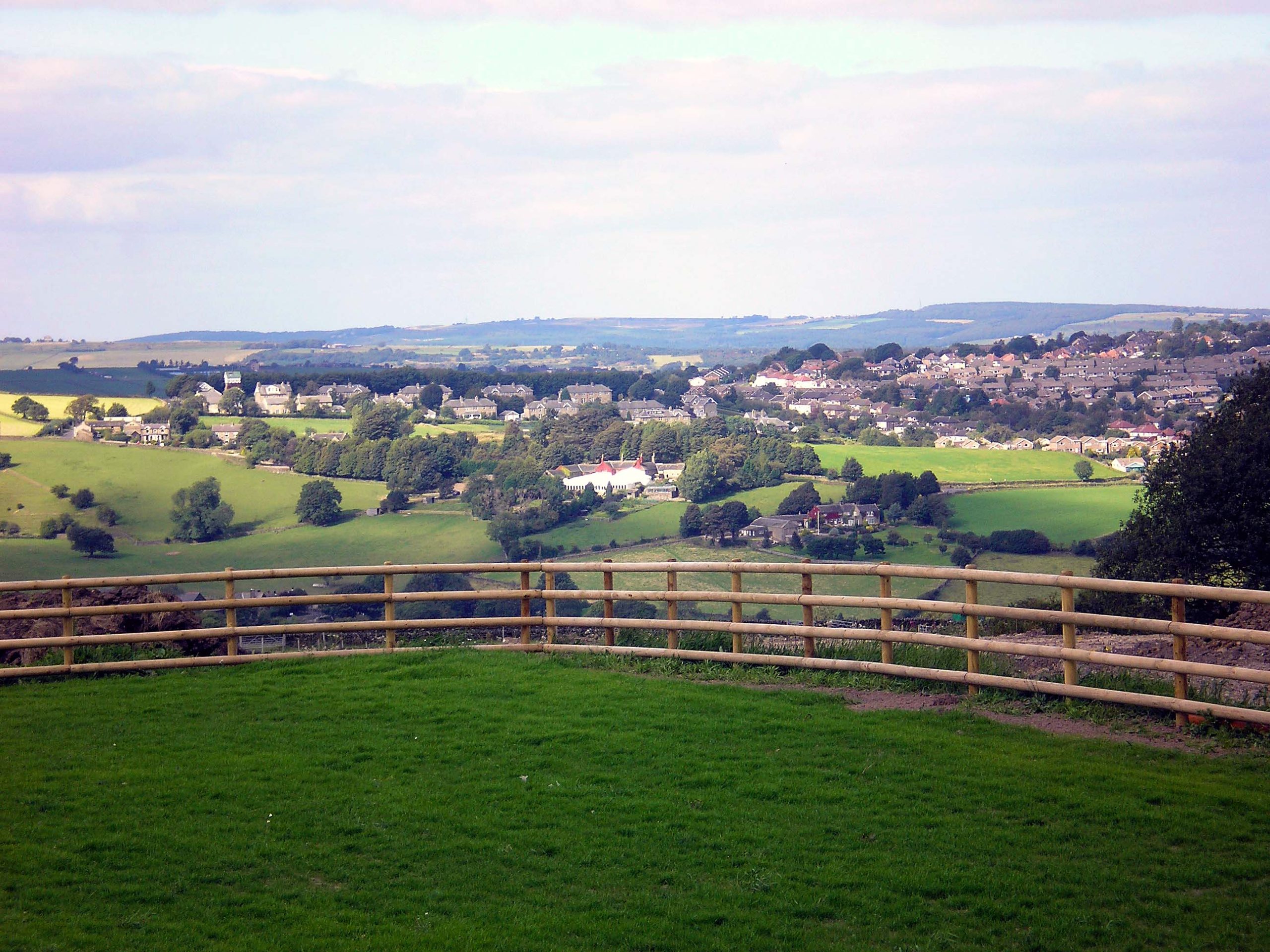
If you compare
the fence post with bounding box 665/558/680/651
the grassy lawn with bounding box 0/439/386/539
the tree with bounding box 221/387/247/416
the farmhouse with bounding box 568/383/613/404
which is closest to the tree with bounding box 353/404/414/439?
the grassy lawn with bounding box 0/439/386/539

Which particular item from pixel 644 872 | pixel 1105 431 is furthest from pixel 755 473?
pixel 644 872

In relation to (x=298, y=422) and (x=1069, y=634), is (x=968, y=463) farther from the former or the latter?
(x=1069, y=634)

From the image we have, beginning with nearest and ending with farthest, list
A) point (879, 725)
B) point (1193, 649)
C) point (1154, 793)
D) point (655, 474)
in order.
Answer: point (1154, 793) < point (879, 725) < point (1193, 649) < point (655, 474)

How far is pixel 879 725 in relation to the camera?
9.05 meters

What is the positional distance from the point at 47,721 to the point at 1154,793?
9029 mm

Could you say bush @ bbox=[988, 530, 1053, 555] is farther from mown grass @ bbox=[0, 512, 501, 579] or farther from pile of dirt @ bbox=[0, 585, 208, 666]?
pile of dirt @ bbox=[0, 585, 208, 666]

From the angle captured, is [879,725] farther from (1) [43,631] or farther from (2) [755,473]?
(2) [755,473]

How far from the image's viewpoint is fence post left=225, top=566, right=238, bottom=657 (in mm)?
11734

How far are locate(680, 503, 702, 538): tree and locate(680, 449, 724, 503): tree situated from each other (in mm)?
3564

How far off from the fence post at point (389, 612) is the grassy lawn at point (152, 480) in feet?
145

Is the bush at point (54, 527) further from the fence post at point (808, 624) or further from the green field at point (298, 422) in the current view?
the fence post at point (808, 624)

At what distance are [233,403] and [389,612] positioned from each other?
7298 cm

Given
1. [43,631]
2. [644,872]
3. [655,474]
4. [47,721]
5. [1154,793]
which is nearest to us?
[644,872]

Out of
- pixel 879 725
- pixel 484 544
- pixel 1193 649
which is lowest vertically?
pixel 484 544
